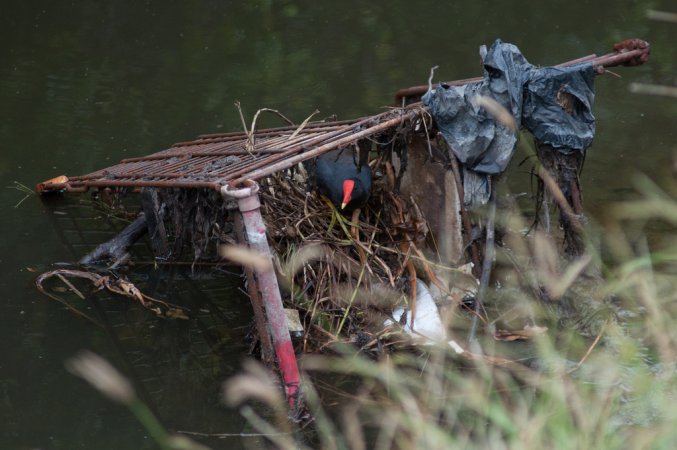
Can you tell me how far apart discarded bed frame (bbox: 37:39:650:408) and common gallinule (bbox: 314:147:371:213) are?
0.64 feet

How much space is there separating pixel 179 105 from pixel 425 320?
14.4 feet

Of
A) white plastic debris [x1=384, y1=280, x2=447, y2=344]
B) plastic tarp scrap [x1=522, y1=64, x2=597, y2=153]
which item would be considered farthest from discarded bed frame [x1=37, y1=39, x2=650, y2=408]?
white plastic debris [x1=384, y1=280, x2=447, y2=344]

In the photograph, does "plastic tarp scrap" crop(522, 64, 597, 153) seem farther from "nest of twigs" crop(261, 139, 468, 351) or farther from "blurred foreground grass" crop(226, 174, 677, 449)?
"nest of twigs" crop(261, 139, 468, 351)

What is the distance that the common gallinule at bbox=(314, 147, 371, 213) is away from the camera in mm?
4941

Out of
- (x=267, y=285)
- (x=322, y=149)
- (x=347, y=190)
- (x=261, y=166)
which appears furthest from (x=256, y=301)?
(x=347, y=190)

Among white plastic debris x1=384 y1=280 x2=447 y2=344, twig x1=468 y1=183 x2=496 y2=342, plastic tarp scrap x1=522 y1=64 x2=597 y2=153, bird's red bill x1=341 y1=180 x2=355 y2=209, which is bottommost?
white plastic debris x1=384 y1=280 x2=447 y2=344

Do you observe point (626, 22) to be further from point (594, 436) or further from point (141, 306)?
point (594, 436)

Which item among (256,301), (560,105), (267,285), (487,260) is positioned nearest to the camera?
(267,285)

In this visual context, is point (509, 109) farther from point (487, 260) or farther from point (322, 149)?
point (322, 149)

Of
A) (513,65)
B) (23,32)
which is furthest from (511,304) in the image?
(23,32)

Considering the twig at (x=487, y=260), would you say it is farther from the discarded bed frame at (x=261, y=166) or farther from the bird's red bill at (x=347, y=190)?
the bird's red bill at (x=347, y=190)

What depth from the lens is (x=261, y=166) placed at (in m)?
4.41

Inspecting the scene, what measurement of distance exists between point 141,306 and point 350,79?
13.9 ft

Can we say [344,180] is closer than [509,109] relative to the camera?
No
